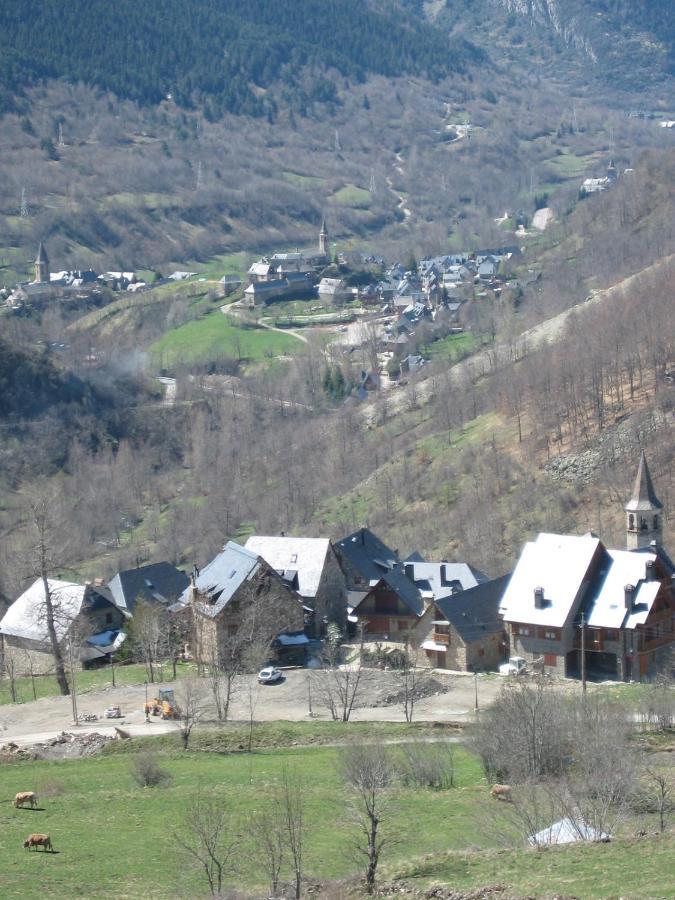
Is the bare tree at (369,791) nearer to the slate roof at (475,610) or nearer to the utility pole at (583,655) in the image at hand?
the utility pole at (583,655)

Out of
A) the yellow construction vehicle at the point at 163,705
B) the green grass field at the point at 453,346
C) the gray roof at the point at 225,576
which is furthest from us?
the green grass field at the point at 453,346

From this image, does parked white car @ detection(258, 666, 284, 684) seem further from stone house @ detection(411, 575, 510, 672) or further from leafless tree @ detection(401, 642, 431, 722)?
stone house @ detection(411, 575, 510, 672)

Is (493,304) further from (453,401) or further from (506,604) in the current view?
(506,604)

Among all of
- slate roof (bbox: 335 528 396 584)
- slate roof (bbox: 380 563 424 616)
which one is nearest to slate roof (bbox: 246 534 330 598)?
slate roof (bbox: 335 528 396 584)

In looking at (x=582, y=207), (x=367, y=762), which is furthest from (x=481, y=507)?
(x=582, y=207)

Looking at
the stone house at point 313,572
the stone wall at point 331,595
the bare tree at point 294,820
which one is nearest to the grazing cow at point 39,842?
the bare tree at point 294,820

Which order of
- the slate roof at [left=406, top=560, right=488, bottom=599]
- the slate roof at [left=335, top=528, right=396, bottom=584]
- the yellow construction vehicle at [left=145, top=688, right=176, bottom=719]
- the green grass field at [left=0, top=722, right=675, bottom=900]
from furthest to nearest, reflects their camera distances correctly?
the slate roof at [left=335, top=528, right=396, bottom=584]
the slate roof at [left=406, top=560, right=488, bottom=599]
the yellow construction vehicle at [left=145, top=688, right=176, bottom=719]
the green grass field at [left=0, top=722, right=675, bottom=900]
